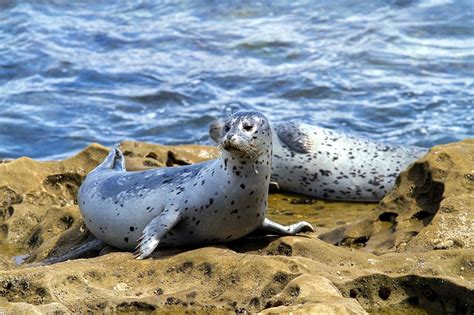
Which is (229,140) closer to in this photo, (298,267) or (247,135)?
(247,135)

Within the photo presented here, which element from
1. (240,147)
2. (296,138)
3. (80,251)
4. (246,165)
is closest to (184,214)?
(246,165)

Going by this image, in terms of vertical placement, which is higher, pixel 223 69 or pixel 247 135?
pixel 247 135

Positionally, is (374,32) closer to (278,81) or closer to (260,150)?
(278,81)

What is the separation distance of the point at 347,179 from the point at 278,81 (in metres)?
4.75

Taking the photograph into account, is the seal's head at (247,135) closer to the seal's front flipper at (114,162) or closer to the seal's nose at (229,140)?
the seal's nose at (229,140)

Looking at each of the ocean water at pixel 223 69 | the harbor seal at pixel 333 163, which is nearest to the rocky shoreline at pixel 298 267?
the harbor seal at pixel 333 163

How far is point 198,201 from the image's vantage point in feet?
18.7

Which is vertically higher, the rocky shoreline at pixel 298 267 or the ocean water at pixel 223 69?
the rocky shoreline at pixel 298 267

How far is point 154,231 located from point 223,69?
8964 millimetres

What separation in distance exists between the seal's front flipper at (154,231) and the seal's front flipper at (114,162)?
1.20m

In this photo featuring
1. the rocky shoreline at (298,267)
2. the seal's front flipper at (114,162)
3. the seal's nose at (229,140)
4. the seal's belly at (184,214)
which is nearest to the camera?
the rocky shoreline at (298,267)

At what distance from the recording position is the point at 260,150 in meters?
5.46

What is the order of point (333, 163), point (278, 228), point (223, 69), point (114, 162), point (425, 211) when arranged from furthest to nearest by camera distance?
point (223, 69) → point (333, 163) → point (114, 162) → point (425, 211) → point (278, 228)

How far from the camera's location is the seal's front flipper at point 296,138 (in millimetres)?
9414
